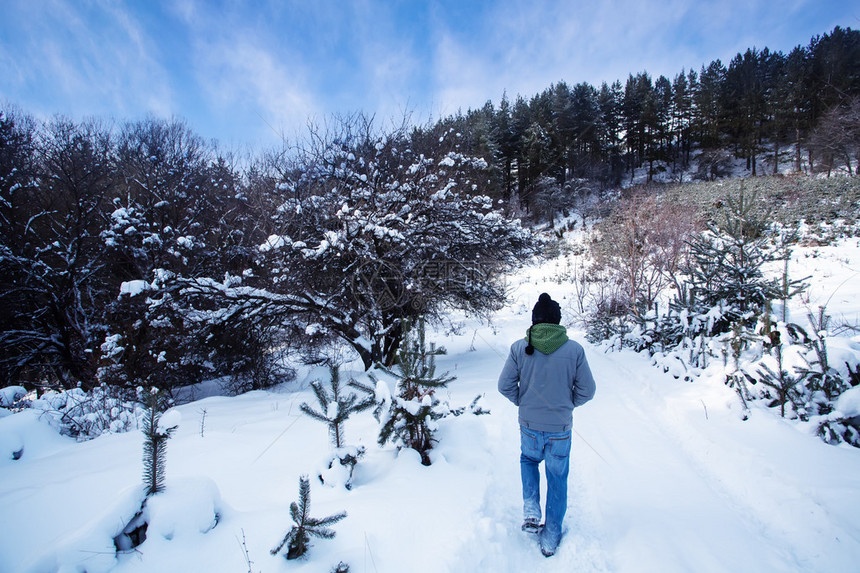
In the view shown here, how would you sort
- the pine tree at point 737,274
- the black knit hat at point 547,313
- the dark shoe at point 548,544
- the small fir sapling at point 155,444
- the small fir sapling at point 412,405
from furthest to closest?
the pine tree at point 737,274, the small fir sapling at point 412,405, the black knit hat at point 547,313, the dark shoe at point 548,544, the small fir sapling at point 155,444

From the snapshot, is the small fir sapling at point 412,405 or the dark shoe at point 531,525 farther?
the small fir sapling at point 412,405

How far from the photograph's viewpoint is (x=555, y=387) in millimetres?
2736

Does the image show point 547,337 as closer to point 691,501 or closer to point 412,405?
point 412,405

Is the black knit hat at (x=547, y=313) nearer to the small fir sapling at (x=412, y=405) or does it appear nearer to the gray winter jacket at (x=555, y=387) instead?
the gray winter jacket at (x=555, y=387)

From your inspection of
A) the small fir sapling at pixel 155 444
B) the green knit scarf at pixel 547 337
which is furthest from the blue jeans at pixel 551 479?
the small fir sapling at pixel 155 444

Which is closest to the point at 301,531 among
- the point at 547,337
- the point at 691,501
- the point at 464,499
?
the point at 464,499

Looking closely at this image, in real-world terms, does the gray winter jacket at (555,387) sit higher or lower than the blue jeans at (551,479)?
higher

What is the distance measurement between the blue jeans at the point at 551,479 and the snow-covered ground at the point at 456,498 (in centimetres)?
21

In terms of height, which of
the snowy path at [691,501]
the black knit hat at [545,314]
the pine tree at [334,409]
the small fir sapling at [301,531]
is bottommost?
the snowy path at [691,501]

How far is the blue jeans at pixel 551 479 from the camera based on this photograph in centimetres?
274

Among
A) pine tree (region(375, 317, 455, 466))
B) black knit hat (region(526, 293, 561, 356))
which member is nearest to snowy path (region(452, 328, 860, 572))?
pine tree (region(375, 317, 455, 466))

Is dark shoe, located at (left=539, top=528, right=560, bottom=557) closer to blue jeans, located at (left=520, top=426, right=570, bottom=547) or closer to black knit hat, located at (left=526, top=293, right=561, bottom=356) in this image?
blue jeans, located at (left=520, top=426, right=570, bottom=547)

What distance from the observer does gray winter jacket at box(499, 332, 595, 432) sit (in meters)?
2.74

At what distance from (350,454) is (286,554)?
0.91 m
